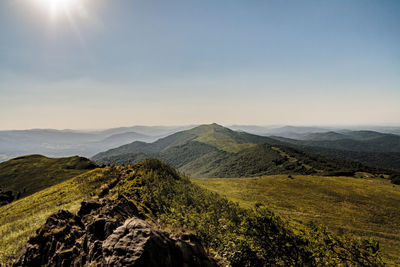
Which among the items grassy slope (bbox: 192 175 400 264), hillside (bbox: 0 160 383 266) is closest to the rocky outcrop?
hillside (bbox: 0 160 383 266)

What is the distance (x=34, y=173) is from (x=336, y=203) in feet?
546

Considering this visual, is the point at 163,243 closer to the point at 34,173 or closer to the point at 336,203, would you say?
the point at 336,203

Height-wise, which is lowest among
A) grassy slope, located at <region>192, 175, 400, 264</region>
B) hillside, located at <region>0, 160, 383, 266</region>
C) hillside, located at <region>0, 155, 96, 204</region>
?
grassy slope, located at <region>192, 175, 400, 264</region>

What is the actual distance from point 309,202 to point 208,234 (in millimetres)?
78214

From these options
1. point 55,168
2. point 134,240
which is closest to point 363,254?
point 134,240

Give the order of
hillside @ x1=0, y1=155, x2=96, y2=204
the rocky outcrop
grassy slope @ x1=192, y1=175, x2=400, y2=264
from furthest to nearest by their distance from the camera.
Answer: hillside @ x1=0, y1=155, x2=96, y2=204 → grassy slope @ x1=192, y1=175, x2=400, y2=264 → the rocky outcrop

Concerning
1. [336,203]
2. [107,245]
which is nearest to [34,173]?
[107,245]

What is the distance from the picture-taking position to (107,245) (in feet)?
39.0

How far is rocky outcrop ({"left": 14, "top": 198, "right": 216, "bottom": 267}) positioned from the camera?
11.1 m

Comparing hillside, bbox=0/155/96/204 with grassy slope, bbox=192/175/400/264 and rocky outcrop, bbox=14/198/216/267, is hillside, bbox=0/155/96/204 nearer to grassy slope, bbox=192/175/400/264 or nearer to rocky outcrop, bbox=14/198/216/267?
grassy slope, bbox=192/175/400/264

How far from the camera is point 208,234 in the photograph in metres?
21.7

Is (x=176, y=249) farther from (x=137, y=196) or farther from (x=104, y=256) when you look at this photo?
(x=137, y=196)

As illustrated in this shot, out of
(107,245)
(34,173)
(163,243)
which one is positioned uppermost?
(107,245)

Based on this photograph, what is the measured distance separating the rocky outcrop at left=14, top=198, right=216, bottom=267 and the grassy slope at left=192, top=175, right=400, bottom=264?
156 feet
